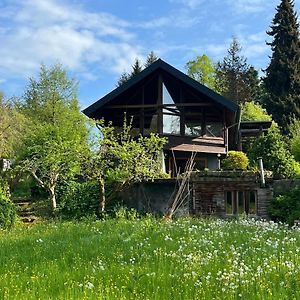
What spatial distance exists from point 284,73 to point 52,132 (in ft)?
81.3

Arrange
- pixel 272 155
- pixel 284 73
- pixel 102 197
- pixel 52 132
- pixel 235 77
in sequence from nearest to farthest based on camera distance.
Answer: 1. pixel 102 197
2. pixel 272 155
3. pixel 52 132
4. pixel 284 73
5. pixel 235 77

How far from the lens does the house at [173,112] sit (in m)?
22.4

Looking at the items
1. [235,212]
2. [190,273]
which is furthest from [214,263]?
[235,212]

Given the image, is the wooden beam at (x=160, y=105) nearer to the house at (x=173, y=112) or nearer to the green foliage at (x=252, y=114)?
the house at (x=173, y=112)

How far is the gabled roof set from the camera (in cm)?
2147

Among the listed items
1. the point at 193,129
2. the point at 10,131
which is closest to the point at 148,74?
the point at 193,129

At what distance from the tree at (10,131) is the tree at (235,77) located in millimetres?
26172

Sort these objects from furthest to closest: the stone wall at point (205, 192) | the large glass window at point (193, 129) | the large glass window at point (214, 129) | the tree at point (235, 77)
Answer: the tree at point (235, 77)
the large glass window at point (214, 129)
the large glass window at point (193, 129)
the stone wall at point (205, 192)

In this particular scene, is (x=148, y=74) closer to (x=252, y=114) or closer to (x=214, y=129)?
(x=214, y=129)

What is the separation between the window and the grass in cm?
548

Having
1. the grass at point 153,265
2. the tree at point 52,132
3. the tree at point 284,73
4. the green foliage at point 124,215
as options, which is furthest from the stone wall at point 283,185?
the tree at point 284,73

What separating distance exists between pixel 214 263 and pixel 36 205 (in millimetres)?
14348

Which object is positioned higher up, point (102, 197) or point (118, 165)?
point (118, 165)

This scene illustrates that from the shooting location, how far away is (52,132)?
2236 cm
